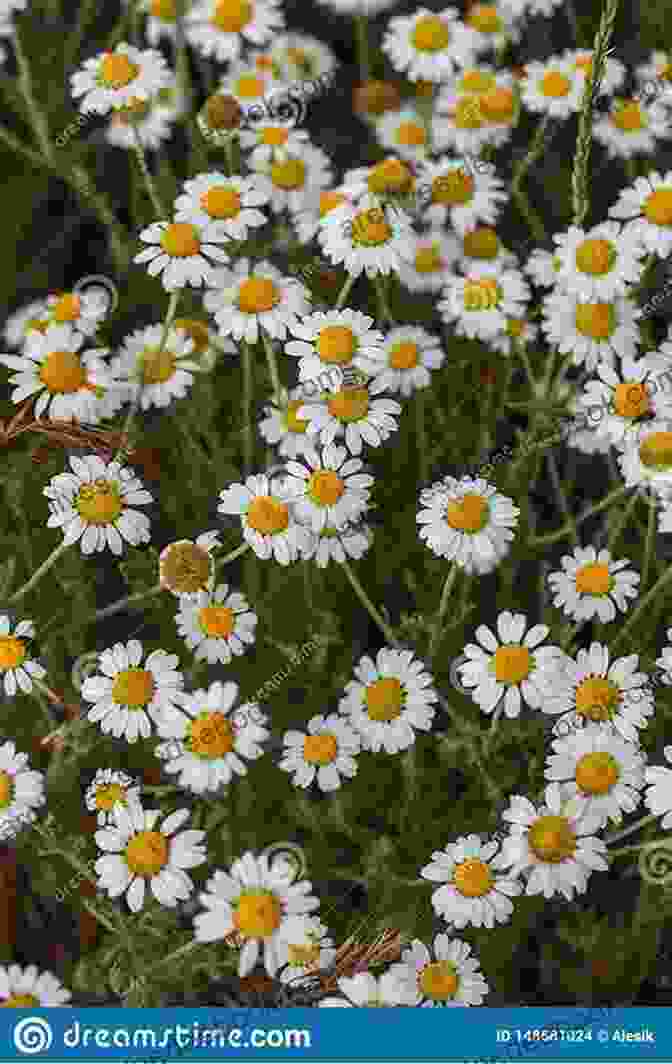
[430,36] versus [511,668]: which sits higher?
[430,36]

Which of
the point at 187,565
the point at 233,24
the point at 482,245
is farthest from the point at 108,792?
the point at 233,24

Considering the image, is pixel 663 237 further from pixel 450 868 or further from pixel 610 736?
pixel 450 868

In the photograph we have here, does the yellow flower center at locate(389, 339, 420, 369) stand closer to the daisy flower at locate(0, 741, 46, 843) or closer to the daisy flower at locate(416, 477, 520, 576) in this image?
the daisy flower at locate(416, 477, 520, 576)

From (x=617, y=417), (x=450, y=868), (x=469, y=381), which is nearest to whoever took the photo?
(x=450, y=868)

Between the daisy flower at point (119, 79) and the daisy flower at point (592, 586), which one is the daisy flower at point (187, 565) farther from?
the daisy flower at point (119, 79)

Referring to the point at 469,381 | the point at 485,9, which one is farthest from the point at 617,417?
the point at 485,9

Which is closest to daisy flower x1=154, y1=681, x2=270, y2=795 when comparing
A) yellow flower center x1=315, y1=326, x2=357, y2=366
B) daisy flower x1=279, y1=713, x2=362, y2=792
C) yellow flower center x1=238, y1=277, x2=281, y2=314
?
daisy flower x1=279, y1=713, x2=362, y2=792

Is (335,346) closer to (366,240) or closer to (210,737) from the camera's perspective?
(366,240)

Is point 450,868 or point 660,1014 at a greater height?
point 450,868
